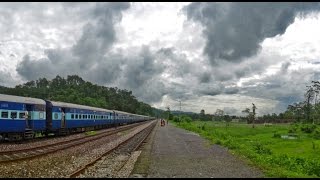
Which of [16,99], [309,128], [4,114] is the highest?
[16,99]

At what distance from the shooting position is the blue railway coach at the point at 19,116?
27545 millimetres

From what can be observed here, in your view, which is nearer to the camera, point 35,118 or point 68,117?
point 35,118

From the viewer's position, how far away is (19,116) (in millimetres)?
29828

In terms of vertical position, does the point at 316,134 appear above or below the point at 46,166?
below

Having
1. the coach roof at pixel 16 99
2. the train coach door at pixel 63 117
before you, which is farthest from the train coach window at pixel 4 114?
the train coach door at pixel 63 117

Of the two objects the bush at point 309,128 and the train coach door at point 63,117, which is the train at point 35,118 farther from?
the bush at point 309,128

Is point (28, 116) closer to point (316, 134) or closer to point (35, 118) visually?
point (35, 118)

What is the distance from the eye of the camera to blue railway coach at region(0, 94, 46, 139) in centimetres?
2755

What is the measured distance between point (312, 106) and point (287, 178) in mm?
129842

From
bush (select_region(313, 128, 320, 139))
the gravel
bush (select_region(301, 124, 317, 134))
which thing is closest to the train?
the gravel

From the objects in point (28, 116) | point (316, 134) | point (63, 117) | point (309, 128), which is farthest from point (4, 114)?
point (309, 128)

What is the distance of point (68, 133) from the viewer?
44.9 meters

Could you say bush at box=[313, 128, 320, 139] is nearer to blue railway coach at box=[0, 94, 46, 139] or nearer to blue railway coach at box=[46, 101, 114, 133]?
blue railway coach at box=[46, 101, 114, 133]

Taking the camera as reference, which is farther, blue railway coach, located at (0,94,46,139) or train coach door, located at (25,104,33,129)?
train coach door, located at (25,104,33,129)
